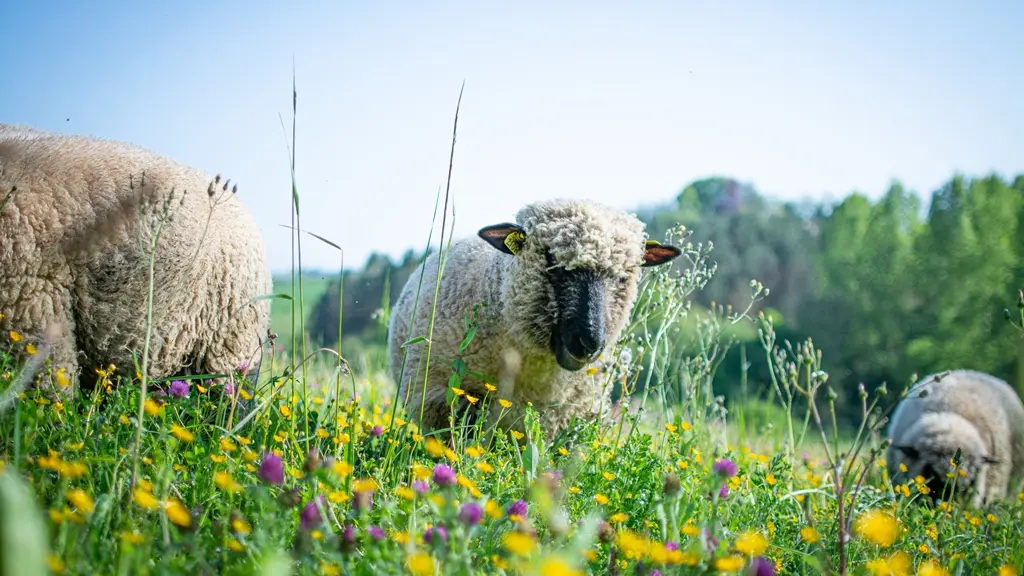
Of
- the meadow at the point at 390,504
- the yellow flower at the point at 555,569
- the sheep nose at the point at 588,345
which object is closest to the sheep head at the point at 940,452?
the meadow at the point at 390,504

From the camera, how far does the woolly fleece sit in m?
3.39

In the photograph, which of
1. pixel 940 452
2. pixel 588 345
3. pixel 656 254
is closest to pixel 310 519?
pixel 588 345

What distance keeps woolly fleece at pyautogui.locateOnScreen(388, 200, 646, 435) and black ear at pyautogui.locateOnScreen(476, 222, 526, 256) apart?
38 millimetres

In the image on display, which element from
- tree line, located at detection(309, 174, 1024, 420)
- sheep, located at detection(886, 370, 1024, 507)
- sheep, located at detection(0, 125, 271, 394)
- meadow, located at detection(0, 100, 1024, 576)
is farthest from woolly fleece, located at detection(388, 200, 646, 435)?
tree line, located at detection(309, 174, 1024, 420)

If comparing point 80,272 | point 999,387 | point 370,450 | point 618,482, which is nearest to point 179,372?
point 80,272

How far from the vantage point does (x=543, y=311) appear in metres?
3.38

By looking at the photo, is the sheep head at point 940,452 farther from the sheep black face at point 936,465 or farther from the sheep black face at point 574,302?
the sheep black face at point 574,302

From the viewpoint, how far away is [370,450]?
9.45 ft

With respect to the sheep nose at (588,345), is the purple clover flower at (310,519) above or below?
below

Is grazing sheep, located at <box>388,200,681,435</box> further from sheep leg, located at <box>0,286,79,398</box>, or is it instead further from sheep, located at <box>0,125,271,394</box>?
sheep leg, located at <box>0,286,79,398</box>

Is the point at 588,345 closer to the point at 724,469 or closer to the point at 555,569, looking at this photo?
the point at 724,469

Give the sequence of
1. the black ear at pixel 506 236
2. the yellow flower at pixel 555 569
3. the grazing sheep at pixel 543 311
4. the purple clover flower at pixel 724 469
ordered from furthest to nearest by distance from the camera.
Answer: the black ear at pixel 506 236 < the grazing sheep at pixel 543 311 < the purple clover flower at pixel 724 469 < the yellow flower at pixel 555 569

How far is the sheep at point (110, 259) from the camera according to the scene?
2.76m

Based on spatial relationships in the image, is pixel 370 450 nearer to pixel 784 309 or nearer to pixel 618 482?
pixel 618 482
